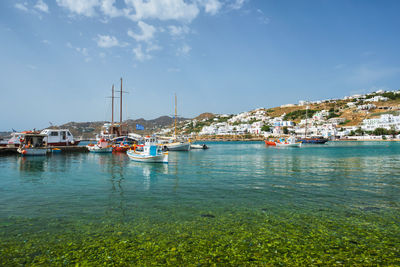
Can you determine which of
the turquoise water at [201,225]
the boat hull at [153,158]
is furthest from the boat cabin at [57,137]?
the turquoise water at [201,225]

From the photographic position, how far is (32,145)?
165 feet

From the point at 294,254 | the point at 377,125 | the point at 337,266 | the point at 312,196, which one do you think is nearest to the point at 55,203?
the point at 294,254

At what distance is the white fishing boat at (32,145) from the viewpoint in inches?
1796

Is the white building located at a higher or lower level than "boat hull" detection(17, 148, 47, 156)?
higher

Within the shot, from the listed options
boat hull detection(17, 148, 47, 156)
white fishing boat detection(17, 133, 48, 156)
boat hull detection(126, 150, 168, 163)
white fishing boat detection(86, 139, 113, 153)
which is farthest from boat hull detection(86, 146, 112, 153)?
boat hull detection(126, 150, 168, 163)

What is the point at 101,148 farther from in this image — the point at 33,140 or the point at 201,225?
the point at 201,225

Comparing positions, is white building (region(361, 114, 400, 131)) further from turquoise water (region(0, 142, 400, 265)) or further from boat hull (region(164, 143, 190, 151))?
turquoise water (region(0, 142, 400, 265))

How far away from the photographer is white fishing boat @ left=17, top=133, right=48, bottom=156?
45.6m

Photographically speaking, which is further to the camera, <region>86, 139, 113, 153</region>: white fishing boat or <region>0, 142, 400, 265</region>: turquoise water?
<region>86, 139, 113, 153</region>: white fishing boat

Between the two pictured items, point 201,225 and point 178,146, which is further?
point 178,146

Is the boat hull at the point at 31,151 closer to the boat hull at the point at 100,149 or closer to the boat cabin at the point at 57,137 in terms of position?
the boat cabin at the point at 57,137

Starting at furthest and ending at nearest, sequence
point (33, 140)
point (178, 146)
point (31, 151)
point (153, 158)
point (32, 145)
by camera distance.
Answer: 1. point (178, 146)
2. point (33, 140)
3. point (32, 145)
4. point (31, 151)
5. point (153, 158)

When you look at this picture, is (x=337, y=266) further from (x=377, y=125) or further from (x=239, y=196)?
(x=377, y=125)

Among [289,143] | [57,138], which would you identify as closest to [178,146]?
[57,138]
